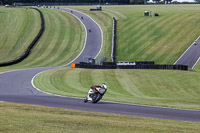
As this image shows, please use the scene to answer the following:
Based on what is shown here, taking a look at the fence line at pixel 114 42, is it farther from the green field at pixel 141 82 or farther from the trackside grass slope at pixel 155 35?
the green field at pixel 141 82

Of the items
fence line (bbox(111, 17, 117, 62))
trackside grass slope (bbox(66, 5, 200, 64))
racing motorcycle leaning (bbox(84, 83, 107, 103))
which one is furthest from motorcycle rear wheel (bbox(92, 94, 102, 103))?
fence line (bbox(111, 17, 117, 62))

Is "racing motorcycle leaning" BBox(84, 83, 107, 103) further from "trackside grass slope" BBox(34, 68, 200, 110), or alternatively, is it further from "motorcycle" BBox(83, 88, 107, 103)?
"trackside grass slope" BBox(34, 68, 200, 110)

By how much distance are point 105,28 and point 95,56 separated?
23.3 metres

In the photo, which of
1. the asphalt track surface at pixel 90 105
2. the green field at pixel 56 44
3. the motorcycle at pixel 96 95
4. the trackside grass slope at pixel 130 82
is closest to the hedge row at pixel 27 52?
the green field at pixel 56 44

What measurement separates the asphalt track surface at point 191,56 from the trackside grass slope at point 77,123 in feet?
156

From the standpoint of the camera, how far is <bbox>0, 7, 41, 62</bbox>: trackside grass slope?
83.4m

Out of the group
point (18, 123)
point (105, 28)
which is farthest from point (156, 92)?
point (105, 28)

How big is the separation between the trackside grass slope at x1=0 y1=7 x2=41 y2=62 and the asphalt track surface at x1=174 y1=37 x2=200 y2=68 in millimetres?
31318

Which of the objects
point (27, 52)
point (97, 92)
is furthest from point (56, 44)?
point (97, 92)

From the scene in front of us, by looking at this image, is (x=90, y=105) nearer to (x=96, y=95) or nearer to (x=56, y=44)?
(x=96, y=95)

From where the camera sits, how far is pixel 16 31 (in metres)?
99.2

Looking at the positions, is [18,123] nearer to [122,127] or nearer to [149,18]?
[122,127]

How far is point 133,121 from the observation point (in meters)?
18.9

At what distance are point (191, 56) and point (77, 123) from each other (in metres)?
57.1
